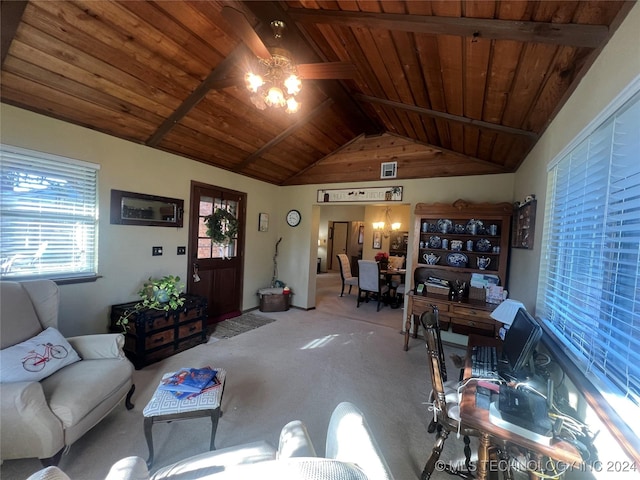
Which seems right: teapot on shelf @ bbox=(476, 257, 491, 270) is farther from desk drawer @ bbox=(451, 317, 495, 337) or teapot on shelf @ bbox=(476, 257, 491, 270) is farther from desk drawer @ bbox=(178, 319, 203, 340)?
desk drawer @ bbox=(178, 319, 203, 340)

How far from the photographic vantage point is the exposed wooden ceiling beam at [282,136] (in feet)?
Answer: 11.3

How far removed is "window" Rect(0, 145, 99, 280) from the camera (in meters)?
2.29

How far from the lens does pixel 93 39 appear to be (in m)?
1.98

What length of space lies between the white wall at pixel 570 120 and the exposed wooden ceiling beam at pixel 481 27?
0.12 metres

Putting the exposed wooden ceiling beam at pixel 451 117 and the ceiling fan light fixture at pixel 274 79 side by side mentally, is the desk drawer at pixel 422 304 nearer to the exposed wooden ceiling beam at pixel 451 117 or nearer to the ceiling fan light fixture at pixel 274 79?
the exposed wooden ceiling beam at pixel 451 117

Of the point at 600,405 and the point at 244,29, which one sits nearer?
the point at 600,405

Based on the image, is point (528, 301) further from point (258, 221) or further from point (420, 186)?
point (258, 221)

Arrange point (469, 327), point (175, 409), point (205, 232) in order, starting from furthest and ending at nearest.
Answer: point (205, 232)
point (469, 327)
point (175, 409)

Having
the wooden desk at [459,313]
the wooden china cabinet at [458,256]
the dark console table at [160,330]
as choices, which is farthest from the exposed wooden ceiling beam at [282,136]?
the wooden desk at [459,313]

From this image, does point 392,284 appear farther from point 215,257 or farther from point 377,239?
point 215,257

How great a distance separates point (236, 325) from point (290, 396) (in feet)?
6.66

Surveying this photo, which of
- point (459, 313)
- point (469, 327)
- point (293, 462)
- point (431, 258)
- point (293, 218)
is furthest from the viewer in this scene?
point (293, 218)

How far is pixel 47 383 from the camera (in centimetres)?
164

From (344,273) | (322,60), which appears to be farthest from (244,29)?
(344,273)
